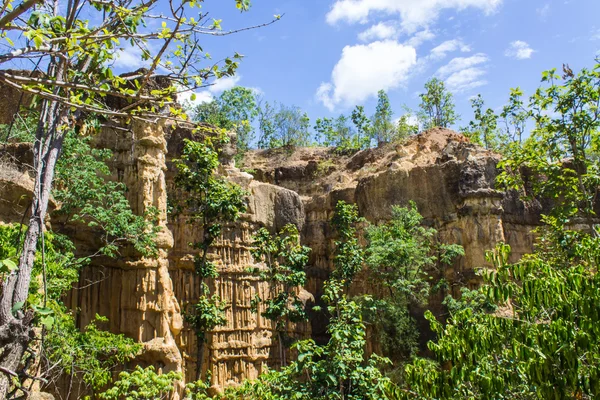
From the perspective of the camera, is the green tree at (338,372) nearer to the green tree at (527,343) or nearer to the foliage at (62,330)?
the green tree at (527,343)

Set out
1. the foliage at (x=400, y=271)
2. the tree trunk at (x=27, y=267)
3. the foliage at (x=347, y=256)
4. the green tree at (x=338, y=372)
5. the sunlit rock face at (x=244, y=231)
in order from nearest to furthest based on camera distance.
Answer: the tree trunk at (x=27, y=267), the green tree at (x=338, y=372), the sunlit rock face at (x=244, y=231), the foliage at (x=400, y=271), the foliage at (x=347, y=256)

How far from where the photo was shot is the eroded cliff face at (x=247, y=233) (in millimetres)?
14734

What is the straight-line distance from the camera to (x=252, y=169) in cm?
2934

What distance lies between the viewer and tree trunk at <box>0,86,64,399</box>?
4695 millimetres

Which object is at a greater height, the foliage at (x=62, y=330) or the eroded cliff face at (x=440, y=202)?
the eroded cliff face at (x=440, y=202)

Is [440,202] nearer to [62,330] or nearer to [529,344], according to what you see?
[62,330]

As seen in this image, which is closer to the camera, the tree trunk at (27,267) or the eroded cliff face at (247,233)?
the tree trunk at (27,267)

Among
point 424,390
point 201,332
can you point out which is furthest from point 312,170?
point 424,390

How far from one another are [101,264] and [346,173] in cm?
1550

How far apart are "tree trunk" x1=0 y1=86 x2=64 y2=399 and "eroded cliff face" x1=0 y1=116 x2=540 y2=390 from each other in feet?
30.1

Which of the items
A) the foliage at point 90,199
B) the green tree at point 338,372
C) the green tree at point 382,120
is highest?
the green tree at point 382,120

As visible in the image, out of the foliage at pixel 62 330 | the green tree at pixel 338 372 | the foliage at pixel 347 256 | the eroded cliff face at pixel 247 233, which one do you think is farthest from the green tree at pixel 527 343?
the foliage at pixel 347 256

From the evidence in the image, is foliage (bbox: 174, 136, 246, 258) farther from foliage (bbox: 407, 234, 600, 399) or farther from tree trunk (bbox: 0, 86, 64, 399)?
foliage (bbox: 407, 234, 600, 399)

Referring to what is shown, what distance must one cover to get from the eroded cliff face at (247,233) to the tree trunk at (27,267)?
918cm
